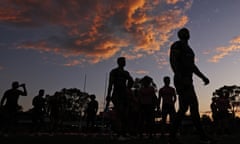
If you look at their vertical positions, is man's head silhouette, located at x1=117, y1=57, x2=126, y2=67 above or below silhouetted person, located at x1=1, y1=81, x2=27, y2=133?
above

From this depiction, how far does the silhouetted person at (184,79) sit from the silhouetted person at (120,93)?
209 cm

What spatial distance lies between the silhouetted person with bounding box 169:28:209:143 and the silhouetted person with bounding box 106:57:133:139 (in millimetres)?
2088

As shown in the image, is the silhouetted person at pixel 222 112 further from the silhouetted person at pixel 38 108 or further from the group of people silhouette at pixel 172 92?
the silhouetted person at pixel 38 108

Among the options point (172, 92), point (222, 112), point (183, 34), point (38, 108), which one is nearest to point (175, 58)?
point (183, 34)

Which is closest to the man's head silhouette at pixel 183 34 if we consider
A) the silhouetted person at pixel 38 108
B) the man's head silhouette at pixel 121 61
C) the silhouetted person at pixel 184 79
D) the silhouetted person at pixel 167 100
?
the silhouetted person at pixel 184 79

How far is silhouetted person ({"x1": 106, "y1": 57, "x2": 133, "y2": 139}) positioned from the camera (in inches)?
316

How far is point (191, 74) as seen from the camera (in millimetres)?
6297

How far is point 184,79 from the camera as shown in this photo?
20.3 feet

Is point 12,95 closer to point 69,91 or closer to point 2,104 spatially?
point 2,104

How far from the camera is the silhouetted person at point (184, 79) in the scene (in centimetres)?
609

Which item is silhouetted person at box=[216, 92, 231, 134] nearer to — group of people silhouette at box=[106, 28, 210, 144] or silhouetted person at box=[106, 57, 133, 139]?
group of people silhouette at box=[106, 28, 210, 144]

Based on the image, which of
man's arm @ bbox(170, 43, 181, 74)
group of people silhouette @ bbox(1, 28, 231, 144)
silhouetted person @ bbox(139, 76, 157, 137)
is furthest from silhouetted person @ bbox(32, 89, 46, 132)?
man's arm @ bbox(170, 43, 181, 74)

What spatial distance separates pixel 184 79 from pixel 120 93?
235cm

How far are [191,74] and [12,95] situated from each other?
703cm
